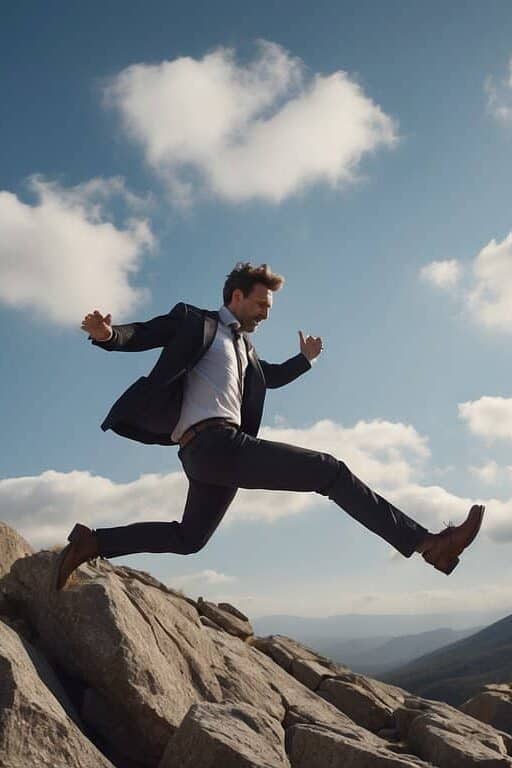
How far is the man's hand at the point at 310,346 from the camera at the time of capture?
1048cm

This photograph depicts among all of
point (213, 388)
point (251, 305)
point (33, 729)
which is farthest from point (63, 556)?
point (251, 305)

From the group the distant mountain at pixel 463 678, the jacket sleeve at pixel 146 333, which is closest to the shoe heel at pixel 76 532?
the jacket sleeve at pixel 146 333

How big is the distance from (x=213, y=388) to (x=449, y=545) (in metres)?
3.02

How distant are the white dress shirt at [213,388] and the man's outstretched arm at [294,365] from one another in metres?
1.77

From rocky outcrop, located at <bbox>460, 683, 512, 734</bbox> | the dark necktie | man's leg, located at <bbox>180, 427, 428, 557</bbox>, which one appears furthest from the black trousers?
rocky outcrop, located at <bbox>460, 683, 512, 734</bbox>

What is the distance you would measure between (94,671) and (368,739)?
3.53 metres

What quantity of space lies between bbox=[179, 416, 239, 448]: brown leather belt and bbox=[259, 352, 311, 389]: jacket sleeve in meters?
2.28

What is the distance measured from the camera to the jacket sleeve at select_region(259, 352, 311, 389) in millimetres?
9953

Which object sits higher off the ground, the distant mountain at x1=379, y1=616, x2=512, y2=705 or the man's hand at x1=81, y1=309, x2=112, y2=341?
the distant mountain at x1=379, y1=616, x2=512, y2=705

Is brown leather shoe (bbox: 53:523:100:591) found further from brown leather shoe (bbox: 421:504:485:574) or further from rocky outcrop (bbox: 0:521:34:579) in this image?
brown leather shoe (bbox: 421:504:485:574)

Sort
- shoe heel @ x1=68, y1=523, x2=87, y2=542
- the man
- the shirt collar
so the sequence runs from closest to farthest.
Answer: the man, shoe heel @ x1=68, y1=523, x2=87, y2=542, the shirt collar

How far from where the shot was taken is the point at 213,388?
7805 mm

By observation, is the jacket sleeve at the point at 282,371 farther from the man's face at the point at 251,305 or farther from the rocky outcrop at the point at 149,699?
the rocky outcrop at the point at 149,699

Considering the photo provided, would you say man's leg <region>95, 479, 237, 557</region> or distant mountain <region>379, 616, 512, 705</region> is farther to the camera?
distant mountain <region>379, 616, 512, 705</region>
